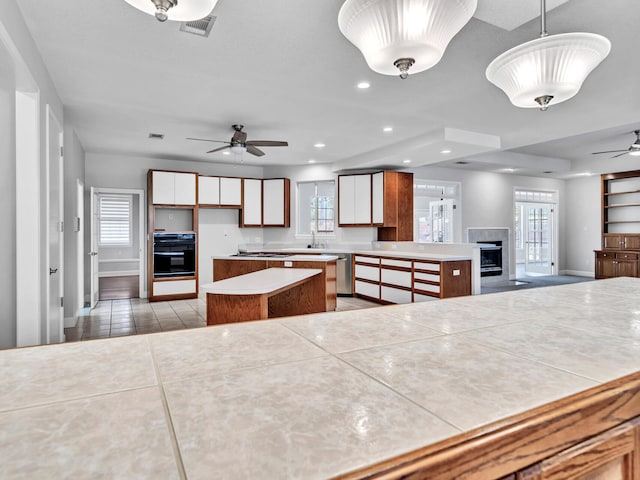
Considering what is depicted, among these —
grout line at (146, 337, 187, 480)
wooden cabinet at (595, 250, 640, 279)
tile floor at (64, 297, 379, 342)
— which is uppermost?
grout line at (146, 337, 187, 480)

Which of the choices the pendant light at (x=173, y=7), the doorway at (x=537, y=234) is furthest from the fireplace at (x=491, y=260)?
the pendant light at (x=173, y=7)

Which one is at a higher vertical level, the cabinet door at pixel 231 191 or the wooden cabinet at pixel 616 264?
the cabinet door at pixel 231 191

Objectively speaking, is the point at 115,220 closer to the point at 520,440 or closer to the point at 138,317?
the point at 138,317

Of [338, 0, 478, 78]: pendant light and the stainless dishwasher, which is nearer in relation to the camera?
[338, 0, 478, 78]: pendant light

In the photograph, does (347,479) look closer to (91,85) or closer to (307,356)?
(307,356)

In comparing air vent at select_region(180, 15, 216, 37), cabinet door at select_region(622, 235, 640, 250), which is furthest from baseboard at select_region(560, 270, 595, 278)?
air vent at select_region(180, 15, 216, 37)

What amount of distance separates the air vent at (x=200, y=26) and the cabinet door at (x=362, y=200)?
470cm

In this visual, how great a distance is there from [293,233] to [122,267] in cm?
448

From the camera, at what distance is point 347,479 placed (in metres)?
0.42

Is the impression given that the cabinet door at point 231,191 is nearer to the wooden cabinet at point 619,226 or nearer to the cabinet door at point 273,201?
the cabinet door at point 273,201

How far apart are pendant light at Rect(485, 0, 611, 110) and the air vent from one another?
1.80 meters

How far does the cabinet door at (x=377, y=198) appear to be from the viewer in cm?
676

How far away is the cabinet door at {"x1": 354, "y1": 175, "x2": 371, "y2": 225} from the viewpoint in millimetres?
6949

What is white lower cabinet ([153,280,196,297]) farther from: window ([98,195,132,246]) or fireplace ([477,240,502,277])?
fireplace ([477,240,502,277])
